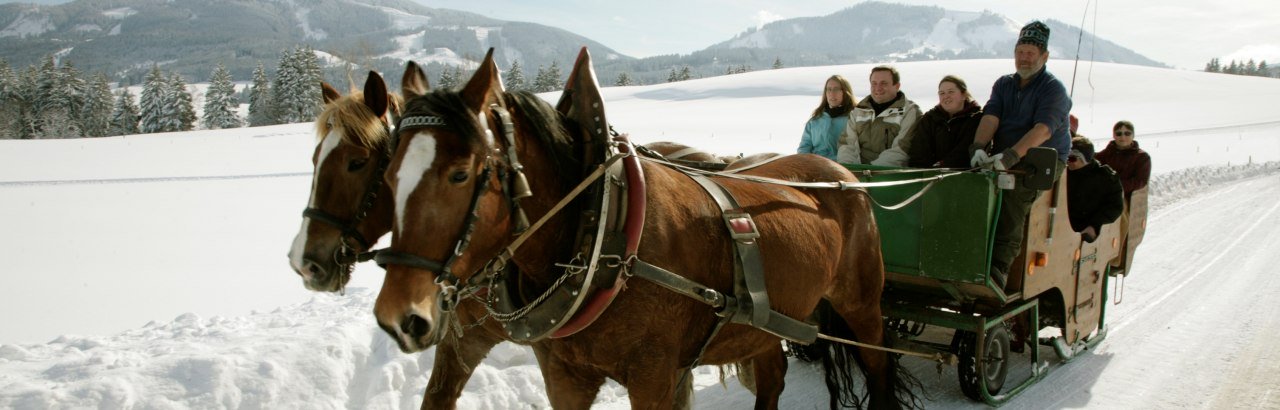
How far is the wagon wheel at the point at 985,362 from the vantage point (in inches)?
169

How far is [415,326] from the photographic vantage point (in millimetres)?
1932

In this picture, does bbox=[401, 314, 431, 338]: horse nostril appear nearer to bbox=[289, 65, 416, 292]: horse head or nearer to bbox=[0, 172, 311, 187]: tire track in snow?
bbox=[289, 65, 416, 292]: horse head

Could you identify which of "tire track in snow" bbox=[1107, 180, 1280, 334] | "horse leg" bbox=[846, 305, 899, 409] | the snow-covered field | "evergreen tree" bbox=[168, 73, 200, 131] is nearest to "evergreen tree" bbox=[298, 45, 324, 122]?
"evergreen tree" bbox=[168, 73, 200, 131]

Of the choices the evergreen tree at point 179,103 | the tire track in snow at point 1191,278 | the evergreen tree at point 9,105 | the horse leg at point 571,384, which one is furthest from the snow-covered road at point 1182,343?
the evergreen tree at point 9,105

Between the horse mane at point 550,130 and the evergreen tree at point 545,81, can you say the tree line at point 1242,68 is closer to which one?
the evergreen tree at point 545,81

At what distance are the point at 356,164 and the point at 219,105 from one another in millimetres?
57135

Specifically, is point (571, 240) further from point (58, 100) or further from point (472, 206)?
point (58, 100)

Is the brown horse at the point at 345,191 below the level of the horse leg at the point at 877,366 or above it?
above

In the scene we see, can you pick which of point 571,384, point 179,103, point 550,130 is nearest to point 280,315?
point 571,384

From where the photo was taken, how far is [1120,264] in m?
6.03

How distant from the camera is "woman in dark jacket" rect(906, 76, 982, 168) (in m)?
4.62

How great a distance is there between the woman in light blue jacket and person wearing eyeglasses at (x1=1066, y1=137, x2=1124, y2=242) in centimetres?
148

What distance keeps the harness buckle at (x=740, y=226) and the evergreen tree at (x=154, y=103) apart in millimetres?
57770

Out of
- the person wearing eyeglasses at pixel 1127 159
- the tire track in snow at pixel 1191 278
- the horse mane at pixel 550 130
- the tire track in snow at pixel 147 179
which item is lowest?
the tire track in snow at pixel 147 179
